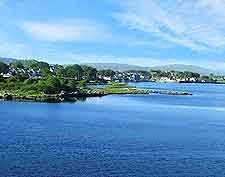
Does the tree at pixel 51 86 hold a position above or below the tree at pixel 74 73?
below

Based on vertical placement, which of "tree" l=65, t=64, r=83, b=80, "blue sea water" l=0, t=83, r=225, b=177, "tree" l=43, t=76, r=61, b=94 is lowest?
"blue sea water" l=0, t=83, r=225, b=177

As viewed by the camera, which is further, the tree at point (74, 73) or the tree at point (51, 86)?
the tree at point (74, 73)

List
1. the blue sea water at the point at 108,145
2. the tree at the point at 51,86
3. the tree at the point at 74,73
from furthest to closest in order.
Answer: the tree at the point at 74,73
the tree at the point at 51,86
the blue sea water at the point at 108,145

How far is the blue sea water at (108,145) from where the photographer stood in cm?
2330

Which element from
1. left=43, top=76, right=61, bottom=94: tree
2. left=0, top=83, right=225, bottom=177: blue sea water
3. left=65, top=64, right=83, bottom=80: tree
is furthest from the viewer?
left=65, top=64, right=83, bottom=80: tree

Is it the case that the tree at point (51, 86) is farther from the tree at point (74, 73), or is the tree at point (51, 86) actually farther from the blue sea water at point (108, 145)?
the tree at point (74, 73)

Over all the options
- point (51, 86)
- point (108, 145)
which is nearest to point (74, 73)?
point (51, 86)

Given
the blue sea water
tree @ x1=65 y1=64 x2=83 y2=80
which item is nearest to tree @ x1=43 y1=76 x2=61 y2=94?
the blue sea water

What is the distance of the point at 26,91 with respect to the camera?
2872 inches

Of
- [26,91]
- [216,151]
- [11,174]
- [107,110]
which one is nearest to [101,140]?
[216,151]

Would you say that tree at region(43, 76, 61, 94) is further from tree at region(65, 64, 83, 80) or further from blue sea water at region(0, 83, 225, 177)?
tree at region(65, 64, 83, 80)

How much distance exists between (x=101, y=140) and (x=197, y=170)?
9.43 m

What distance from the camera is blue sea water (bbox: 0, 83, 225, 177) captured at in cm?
2330

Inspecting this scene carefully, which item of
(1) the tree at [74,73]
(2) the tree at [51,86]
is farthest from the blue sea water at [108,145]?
(1) the tree at [74,73]
